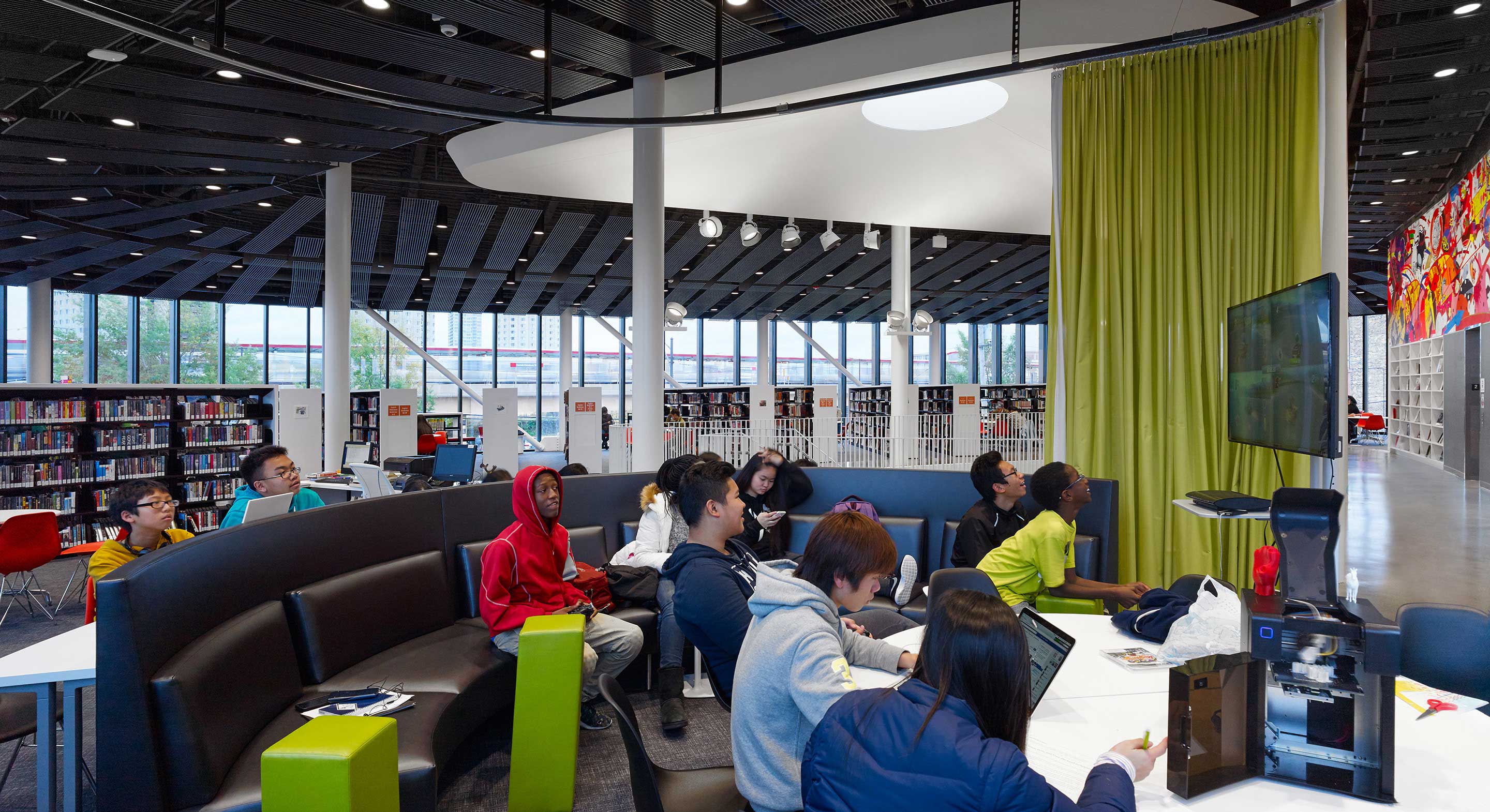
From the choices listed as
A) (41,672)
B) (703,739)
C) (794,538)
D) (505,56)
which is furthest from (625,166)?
(41,672)

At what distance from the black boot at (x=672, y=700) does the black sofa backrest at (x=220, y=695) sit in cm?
159

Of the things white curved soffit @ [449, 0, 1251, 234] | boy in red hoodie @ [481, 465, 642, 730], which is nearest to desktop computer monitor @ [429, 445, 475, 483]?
white curved soffit @ [449, 0, 1251, 234]

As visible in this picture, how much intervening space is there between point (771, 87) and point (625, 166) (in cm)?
210

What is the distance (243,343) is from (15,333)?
3708 millimetres

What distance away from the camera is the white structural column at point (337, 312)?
1012 centimetres

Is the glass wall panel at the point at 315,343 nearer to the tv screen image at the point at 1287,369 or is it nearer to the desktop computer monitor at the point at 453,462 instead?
the desktop computer monitor at the point at 453,462

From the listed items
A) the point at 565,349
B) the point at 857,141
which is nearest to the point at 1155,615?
the point at 857,141

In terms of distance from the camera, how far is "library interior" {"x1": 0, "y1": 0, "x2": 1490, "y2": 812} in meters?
1.82

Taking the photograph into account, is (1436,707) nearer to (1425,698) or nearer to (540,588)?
(1425,698)

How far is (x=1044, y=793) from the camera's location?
4.25 feet

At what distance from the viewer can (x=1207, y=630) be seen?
240 cm

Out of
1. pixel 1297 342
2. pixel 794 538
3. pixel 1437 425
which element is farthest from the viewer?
pixel 1437 425

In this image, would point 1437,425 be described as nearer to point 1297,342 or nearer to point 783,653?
point 1297,342

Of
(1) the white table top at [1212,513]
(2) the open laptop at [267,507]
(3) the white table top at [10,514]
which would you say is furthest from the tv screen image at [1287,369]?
(3) the white table top at [10,514]
